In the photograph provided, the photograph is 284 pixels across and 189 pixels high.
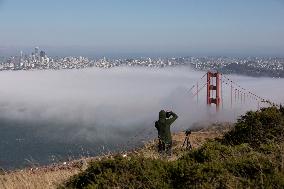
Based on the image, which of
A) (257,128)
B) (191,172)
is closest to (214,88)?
(257,128)

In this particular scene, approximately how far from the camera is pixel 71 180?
18.1 ft

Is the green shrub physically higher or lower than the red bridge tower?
higher

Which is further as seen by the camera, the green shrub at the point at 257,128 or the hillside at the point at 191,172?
the green shrub at the point at 257,128

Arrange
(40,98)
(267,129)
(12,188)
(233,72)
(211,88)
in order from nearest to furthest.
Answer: (12,188)
(267,129)
(211,88)
(233,72)
(40,98)

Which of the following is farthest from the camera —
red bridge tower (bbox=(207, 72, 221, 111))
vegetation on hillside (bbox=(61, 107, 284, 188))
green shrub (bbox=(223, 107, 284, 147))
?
red bridge tower (bbox=(207, 72, 221, 111))

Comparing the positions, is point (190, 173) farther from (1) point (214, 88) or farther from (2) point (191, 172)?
(1) point (214, 88)

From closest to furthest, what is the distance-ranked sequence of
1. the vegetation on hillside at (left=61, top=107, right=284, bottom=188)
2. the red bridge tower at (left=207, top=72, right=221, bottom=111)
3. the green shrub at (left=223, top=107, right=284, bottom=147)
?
the vegetation on hillside at (left=61, top=107, right=284, bottom=188)
the green shrub at (left=223, top=107, right=284, bottom=147)
the red bridge tower at (left=207, top=72, right=221, bottom=111)

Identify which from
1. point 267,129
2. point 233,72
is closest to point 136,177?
point 267,129

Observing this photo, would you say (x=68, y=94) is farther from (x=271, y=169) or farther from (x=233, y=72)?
(x=271, y=169)

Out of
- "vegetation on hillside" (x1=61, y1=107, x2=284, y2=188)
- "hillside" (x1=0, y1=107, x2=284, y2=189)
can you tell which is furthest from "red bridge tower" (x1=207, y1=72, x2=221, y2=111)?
"vegetation on hillside" (x1=61, y1=107, x2=284, y2=188)

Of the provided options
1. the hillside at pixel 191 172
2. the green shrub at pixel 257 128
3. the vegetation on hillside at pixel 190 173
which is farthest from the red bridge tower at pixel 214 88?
the vegetation on hillside at pixel 190 173

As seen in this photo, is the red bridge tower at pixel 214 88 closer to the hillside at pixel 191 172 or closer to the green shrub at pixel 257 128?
the green shrub at pixel 257 128

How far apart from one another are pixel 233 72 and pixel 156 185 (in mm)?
137855

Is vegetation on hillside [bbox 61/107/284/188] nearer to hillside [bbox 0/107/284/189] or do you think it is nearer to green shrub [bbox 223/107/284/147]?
hillside [bbox 0/107/284/189]
